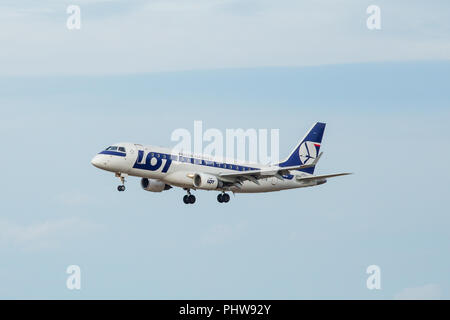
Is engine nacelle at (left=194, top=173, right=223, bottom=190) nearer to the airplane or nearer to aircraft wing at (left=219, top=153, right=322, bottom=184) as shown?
the airplane

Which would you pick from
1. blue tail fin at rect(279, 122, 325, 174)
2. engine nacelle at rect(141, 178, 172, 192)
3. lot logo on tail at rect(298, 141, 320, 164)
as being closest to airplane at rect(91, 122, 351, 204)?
engine nacelle at rect(141, 178, 172, 192)

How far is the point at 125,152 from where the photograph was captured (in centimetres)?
9075

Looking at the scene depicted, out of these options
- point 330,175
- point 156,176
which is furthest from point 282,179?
point 156,176

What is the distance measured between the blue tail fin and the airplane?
0.57 m

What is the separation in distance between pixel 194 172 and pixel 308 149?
15.2 metres

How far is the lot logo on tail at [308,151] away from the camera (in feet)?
342

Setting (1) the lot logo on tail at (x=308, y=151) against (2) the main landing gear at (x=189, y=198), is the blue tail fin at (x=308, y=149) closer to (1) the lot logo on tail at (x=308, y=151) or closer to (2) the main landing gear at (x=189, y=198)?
(1) the lot logo on tail at (x=308, y=151)

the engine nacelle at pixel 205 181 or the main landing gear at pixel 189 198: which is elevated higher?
the engine nacelle at pixel 205 181

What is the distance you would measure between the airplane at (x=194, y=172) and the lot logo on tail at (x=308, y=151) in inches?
56.6

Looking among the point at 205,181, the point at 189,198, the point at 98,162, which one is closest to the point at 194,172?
the point at 205,181

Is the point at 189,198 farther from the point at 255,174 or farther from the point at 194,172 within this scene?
the point at 255,174

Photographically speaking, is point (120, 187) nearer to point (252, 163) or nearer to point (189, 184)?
point (189, 184)

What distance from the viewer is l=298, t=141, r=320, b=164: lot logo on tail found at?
104 meters

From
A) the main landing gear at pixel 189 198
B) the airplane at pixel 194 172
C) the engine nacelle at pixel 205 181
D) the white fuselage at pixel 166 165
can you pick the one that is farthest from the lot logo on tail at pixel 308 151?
the engine nacelle at pixel 205 181
